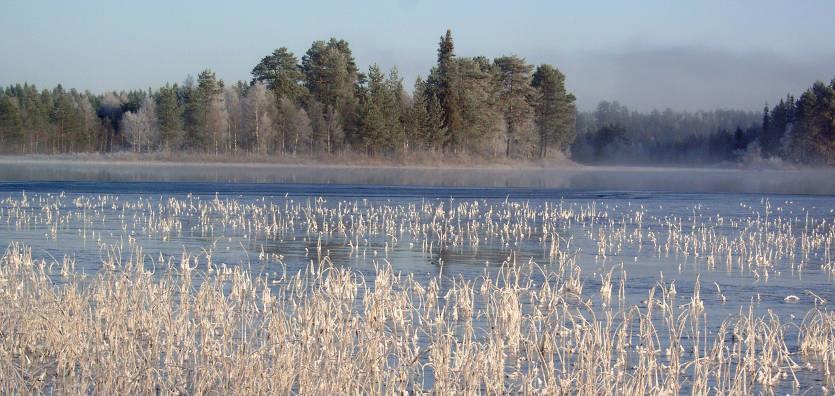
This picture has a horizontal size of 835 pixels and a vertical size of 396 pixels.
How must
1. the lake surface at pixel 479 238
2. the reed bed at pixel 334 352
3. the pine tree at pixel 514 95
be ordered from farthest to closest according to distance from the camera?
the pine tree at pixel 514 95 → the lake surface at pixel 479 238 → the reed bed at pixel 334 352

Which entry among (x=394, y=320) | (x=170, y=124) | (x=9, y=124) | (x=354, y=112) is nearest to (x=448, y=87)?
(x=354, y=112)

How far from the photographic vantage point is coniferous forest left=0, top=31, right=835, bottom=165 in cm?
10256

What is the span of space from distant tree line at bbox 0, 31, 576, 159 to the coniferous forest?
0.46 ft

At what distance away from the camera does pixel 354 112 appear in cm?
10444

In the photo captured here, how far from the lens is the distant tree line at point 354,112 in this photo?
102000 millimetres

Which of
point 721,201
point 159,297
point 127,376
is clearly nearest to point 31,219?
point 159,297

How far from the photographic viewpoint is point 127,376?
9586mm

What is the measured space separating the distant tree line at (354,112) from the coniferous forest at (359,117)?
14cm

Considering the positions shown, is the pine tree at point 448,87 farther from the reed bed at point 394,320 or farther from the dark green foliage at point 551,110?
the reed bed at point 394,320

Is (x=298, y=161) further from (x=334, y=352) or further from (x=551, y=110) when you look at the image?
(x=334, y=352)

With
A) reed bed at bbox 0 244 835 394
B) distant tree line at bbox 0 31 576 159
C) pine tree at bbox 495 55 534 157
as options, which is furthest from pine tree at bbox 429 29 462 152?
reed bed at bbox 0 244 835 394

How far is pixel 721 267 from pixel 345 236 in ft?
33.1

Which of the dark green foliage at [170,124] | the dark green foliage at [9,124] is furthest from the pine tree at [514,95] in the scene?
the dark green foliage at [9,124]

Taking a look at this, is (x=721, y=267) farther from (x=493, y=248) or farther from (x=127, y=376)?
(x=127, y=376)
